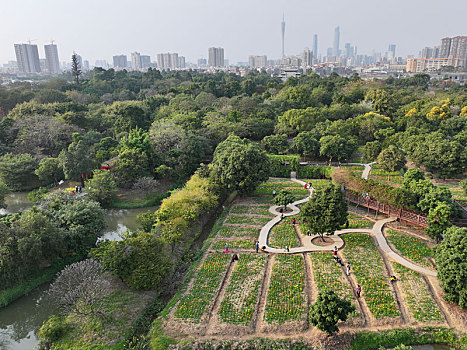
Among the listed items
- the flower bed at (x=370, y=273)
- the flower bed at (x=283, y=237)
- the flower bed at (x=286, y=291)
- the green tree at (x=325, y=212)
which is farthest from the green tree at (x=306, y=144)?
the flower bed at (x=286, y=291)

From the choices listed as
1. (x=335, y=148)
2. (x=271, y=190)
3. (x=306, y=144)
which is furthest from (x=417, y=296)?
(x=306, y=144)

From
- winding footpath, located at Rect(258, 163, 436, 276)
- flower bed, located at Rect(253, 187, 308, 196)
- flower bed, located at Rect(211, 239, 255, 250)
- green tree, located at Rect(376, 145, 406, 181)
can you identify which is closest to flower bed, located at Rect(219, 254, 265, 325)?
flower bed, located at Rect(211, 239, 255, 250)

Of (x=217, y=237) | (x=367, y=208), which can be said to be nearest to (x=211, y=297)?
(x=217, y=237)

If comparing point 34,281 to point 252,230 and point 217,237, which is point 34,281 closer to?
point 217,237

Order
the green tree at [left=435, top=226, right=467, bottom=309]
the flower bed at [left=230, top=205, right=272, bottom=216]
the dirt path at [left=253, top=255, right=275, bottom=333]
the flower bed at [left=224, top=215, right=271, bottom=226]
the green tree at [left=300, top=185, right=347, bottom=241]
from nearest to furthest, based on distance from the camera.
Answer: the dirt path at [left=253, top=255, right=275, bottom=333] < the green tree at [left=435, top=226, right=467, bottom=309] < the green tree at [left=300, top=185, right=347, bottom=241] < the flower bed at [left=224, top=215, right=271, bottom=226] < the flower bed at [left=230, top=205, right=272, bottom=216]

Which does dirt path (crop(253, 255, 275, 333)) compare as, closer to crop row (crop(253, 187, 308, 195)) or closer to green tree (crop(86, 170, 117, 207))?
crop row (crop(253, 187, 308, 195))
